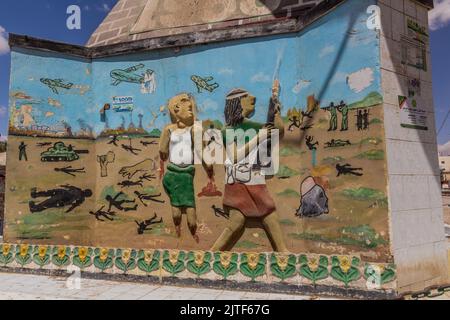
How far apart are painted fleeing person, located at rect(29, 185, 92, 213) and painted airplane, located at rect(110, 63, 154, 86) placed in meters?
2.78

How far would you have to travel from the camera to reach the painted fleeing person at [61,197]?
9.15m

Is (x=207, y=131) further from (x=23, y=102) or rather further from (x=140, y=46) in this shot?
(x=23, y=102)

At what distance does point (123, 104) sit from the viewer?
934 cm

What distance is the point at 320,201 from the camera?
7145 mm

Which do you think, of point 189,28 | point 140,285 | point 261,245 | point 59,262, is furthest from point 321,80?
point 59,262

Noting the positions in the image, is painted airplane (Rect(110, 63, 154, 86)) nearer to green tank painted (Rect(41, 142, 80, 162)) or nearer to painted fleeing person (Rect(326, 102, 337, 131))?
green tank painted (Rect(41, 142, 80, 162))

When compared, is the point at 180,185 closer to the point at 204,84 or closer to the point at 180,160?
the point at 180,160

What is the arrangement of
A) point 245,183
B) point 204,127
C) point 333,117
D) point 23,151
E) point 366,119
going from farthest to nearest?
point 23,151
point 204,127
point 245,183
point 333,117
point 366,119

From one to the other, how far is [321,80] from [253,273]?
12.7 ft

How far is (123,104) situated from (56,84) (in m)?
1.79

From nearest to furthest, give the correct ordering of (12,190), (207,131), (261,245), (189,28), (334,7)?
(334,7) < (261,245) < (207,131) < (12,190) < (189,28)

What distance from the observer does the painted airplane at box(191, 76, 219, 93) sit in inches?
333

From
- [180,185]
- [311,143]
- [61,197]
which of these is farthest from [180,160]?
[61,197]

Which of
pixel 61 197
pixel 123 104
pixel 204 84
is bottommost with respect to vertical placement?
pixel 61 197
